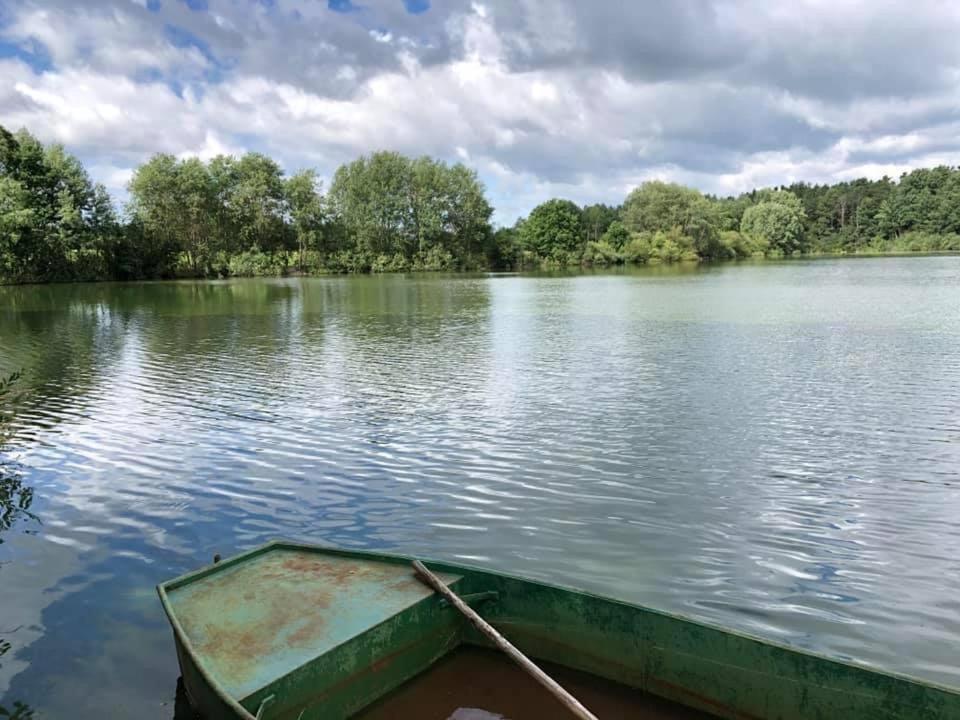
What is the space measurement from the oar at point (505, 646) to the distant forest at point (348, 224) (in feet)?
212

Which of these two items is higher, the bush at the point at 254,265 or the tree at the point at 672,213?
the tree at the point at 672,213

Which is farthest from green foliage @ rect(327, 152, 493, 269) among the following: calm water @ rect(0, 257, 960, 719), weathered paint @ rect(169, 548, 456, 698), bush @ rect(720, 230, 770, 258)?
weathered paint @ rect(169, 548, 456, 698)

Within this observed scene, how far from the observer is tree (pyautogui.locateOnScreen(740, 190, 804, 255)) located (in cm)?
14562

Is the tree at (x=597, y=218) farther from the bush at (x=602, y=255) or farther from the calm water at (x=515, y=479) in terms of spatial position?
the calm water at (x=515, y=479)

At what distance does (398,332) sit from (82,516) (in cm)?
2184

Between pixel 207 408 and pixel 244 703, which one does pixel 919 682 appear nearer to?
pixel 244 703

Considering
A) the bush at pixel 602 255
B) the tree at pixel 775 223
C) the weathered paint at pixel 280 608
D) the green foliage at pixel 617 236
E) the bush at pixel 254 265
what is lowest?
the weathered paint at pixel 280 608

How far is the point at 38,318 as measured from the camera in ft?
125

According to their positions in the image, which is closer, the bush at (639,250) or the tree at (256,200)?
the tree at (256,200)

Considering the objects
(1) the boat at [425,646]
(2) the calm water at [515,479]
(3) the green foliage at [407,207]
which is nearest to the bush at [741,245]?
(3) the green foliage at [407,207]

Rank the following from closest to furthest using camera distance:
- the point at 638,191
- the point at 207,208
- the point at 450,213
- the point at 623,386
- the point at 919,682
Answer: the point at 919,682 < the point at 623,386 < the point at 207,208 < the point at 450,213 < the point at 638,191

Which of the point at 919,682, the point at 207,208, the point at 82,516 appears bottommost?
the point at 82,516

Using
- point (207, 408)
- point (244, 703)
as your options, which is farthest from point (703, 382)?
point (244, 703)

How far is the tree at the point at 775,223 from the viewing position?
14562 cm
